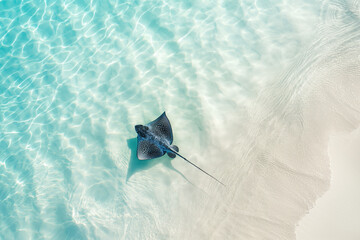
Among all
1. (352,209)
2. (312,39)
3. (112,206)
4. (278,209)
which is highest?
(312,39)

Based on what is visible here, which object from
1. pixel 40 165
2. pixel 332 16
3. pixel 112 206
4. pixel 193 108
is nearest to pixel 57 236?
pixel 112 206

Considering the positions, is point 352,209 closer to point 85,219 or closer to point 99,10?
point 85,219

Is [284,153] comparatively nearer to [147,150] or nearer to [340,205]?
[340,205]

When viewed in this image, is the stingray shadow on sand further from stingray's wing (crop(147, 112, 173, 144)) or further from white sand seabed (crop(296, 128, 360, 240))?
white sand seabed (crop(296, 128, 360, 240))

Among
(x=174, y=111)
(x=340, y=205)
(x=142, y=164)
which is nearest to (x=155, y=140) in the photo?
(x=142, y=164)

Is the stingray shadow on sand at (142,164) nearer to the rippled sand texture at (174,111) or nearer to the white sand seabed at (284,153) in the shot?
the rippled sand texture at (174,111)

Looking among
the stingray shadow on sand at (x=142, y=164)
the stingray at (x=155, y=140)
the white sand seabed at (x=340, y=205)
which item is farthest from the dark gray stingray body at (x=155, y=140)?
the white sand seabed at (x=340, y=205)
